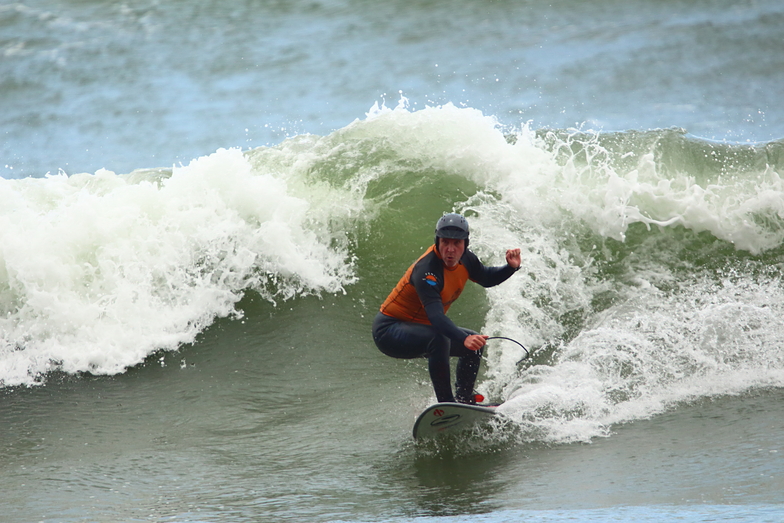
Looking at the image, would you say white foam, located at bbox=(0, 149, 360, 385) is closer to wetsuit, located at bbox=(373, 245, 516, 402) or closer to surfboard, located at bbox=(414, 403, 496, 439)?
wetsuit, located at bbox=(373, 245, 516, 402)

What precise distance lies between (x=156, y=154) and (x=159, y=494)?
41.6 feet

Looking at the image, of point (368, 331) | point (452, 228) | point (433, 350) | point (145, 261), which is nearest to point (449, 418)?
point (433, 350)

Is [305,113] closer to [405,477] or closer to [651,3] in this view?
[651,3]

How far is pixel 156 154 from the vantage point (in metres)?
15.8

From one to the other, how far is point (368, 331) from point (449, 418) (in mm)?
2134

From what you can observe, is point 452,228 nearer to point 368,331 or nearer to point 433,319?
point 433,319

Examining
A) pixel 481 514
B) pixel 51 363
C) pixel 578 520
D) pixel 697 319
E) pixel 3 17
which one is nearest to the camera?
pixel 578 520

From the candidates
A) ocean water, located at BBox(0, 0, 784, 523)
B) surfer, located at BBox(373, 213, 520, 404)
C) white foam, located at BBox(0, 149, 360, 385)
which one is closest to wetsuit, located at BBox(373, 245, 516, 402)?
surfer, located at BBox(373, 213, 520, 404)

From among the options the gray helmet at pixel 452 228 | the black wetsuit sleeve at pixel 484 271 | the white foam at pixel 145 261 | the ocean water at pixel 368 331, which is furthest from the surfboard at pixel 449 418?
the white foam at pixel 145 261

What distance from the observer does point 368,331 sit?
645cm

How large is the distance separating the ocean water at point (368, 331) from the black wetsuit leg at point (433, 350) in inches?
12.5

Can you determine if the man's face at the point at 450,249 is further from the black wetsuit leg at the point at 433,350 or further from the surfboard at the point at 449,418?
the surfboard at the point at 449,418

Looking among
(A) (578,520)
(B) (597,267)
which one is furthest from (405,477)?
(B) (597,267)

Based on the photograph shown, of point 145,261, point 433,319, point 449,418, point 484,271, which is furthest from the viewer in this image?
point 145,261
